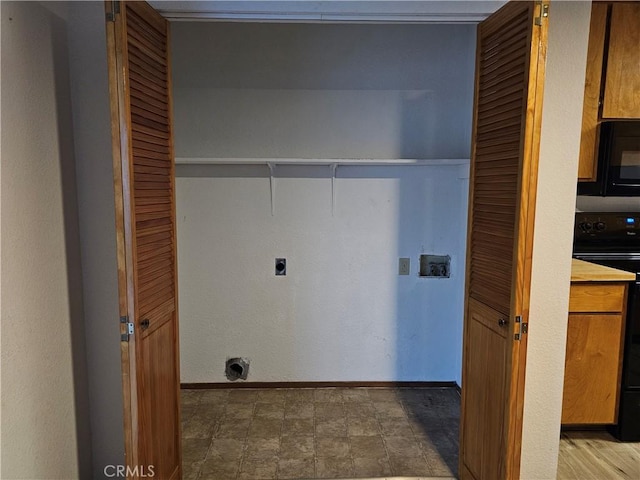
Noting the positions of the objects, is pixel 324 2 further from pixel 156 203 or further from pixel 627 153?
pixel 627 153

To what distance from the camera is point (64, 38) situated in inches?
67.7

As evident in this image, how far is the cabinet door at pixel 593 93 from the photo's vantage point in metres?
2.41

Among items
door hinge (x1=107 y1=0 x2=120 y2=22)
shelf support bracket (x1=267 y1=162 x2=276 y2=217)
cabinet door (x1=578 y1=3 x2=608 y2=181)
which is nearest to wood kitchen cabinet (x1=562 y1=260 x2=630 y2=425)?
cabinet door (x1=578 y1=3 x2=608 y2=181)

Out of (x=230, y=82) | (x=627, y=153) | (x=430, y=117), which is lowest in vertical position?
(x=627, y=153)

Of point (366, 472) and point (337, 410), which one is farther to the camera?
point (337, 410)

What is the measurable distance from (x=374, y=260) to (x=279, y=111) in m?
1.18

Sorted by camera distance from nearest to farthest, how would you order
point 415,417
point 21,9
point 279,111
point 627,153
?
point 21,9 → point 627,153 → point 415,417 → point 279,111

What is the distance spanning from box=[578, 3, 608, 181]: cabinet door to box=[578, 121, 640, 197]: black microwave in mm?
40

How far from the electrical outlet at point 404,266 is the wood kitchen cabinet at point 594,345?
99 centimetres

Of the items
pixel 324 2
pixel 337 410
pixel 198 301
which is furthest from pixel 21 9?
pixel 337 410

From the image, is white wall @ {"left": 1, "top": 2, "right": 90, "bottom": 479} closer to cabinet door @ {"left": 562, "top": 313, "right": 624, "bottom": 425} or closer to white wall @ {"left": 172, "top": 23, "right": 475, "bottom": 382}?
white wall @ {"left": 172, "top": 23, "right": 475, "bottom": 382}

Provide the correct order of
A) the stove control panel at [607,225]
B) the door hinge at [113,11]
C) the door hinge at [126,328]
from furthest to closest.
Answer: the stove control panel at [607,225], the door hinge at [126,328], the door hinge at [113,11]

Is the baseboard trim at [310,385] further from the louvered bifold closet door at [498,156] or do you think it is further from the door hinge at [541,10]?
the door hinge at [541,10]

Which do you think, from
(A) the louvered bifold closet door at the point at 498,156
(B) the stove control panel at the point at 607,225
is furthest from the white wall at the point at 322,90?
(A) the louvered bifold closet door at the point at 498,156
